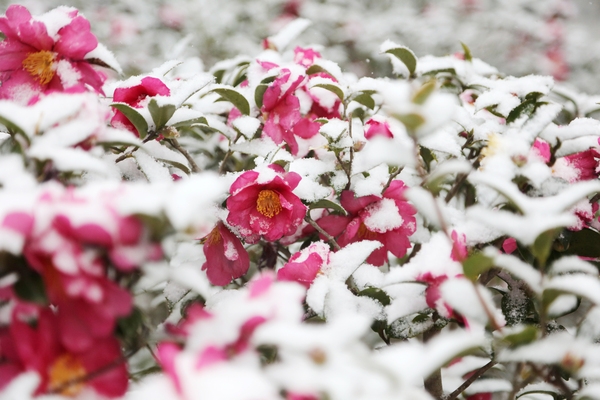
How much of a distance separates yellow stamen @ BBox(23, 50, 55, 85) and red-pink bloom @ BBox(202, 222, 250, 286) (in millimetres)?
346

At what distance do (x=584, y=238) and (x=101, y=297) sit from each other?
0.71 meters

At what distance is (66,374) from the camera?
0.51m

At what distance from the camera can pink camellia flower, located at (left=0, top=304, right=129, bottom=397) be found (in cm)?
49

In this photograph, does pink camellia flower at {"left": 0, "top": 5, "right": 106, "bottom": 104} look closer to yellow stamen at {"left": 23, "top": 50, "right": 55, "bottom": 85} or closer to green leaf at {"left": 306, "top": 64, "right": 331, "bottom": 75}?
yellow stamen at {"left": 23, "top": 50, "right": 55, "bottom": 85}

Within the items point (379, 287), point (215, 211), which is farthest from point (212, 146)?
point (379, 287)

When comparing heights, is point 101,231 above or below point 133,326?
above

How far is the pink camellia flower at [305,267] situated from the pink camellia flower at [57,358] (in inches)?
11.2

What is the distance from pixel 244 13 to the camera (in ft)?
10.9

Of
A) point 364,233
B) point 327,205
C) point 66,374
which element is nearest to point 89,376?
point 66,374

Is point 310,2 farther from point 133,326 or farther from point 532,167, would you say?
point 133,326

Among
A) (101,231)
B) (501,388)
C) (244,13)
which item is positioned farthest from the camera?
(244,13)

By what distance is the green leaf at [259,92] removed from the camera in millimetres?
947

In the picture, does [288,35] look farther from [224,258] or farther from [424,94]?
[424,94]

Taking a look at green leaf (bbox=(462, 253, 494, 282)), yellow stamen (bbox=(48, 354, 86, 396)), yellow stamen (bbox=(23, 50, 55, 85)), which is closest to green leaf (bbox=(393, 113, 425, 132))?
green leaf (bbox=(462, 253, 494, 282))
